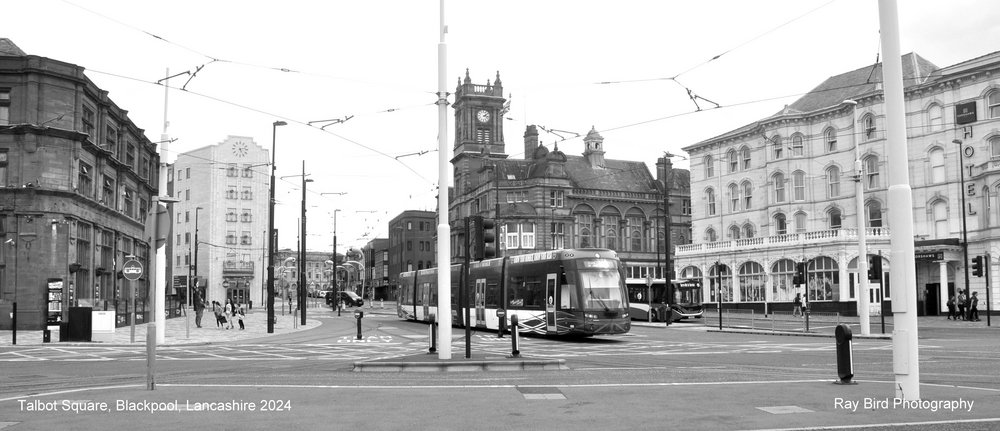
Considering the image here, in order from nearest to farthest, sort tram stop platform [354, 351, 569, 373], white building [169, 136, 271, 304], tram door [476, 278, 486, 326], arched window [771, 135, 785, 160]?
tram stop platform [354, 351, 569, 373]
tram door [476, 278, 486, 326]
arched window [771, 135, 785, 160]
white building [169, 136, 271, 304]

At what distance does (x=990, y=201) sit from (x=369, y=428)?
172 feet

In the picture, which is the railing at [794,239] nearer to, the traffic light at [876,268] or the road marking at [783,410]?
the traffic light at [876,268]

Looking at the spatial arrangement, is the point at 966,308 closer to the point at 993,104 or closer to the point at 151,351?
the point at 993,104

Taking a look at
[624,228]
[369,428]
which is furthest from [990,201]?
[369,428]

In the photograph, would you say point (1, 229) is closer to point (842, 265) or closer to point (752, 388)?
point (752, 388)

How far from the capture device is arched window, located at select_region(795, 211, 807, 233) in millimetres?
65062

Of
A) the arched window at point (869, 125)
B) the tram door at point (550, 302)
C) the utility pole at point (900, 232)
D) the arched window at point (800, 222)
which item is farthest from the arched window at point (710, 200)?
the utility pole at point (900, 232)

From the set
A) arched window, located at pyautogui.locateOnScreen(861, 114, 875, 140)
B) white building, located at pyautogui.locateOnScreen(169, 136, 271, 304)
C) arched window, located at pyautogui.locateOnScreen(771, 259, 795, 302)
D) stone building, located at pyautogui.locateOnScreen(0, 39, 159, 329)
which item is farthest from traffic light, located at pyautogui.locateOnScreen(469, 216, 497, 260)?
white building, located at pyautogui.locateOnScreen(169, 136, 271, 304)

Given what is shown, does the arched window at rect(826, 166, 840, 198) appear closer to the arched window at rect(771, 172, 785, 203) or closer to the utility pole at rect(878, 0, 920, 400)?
the arched window at rect(771, 172, 785, 203)

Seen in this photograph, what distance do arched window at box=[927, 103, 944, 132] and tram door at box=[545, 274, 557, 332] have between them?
37.4 metres

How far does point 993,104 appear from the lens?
52.1m

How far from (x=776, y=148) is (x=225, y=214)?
191 feet

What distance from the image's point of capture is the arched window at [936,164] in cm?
5544

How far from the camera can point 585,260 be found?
92.7ft
